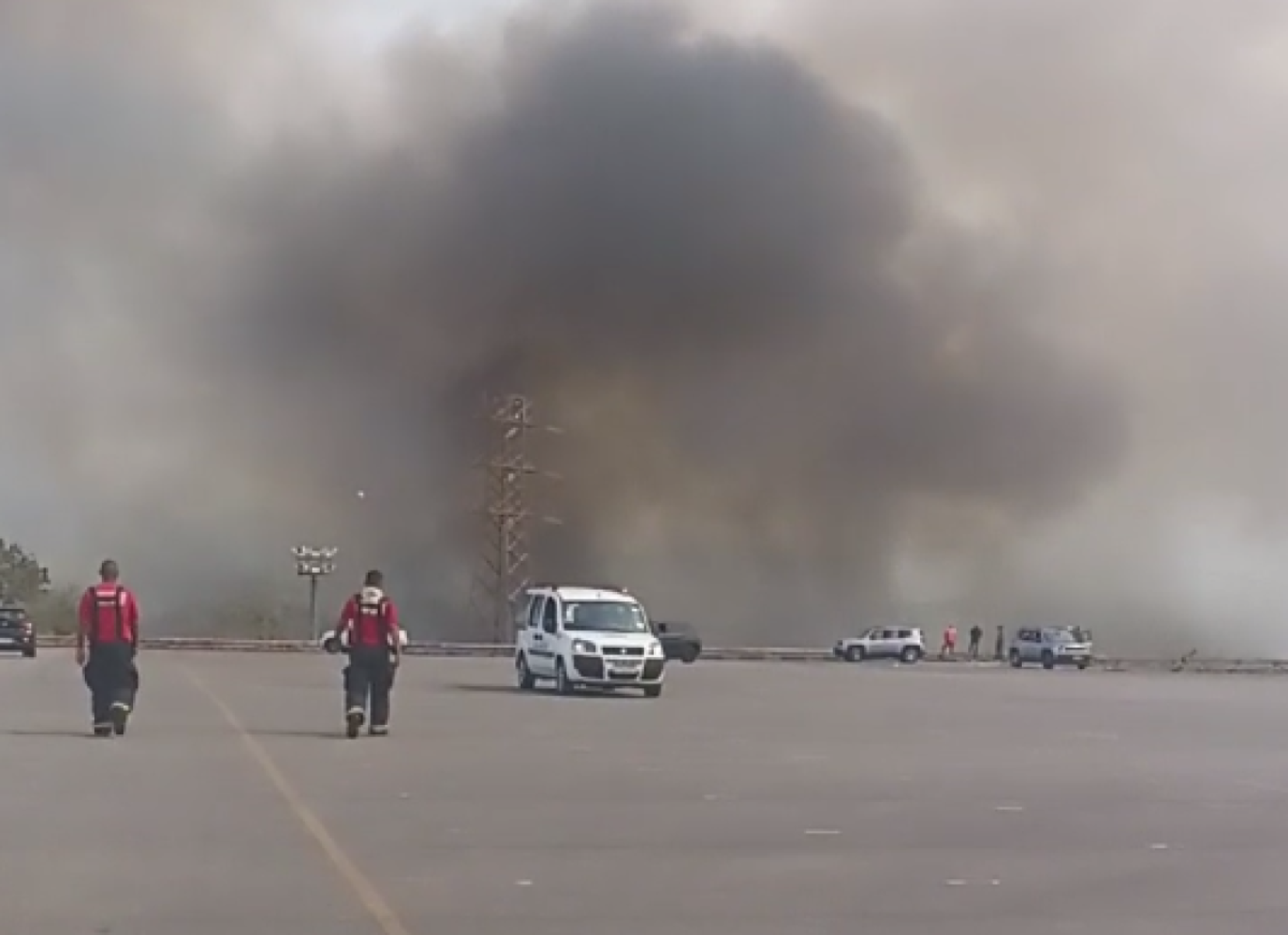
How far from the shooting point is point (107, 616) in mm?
20000

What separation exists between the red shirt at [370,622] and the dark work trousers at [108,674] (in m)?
2.35

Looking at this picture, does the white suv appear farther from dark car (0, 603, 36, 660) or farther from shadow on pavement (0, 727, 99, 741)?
dark car (0, 603, 36, 660)

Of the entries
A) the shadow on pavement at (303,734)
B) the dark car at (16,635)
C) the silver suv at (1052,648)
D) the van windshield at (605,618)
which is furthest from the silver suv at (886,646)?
the shadow on pavement at (303,734)

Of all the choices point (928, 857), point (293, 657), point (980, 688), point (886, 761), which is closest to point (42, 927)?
point (928, 857)

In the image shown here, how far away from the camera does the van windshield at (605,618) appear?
109 feet

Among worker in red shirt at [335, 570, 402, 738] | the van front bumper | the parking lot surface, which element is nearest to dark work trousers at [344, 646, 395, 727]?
worker in red shirt at [335, 570, 402, 738]

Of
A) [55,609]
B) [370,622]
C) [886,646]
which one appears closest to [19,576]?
[55,609]

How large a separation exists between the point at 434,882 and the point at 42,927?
218 cm

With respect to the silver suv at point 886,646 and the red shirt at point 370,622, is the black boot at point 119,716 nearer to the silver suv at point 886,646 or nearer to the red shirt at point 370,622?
the red shirt at point 370,622

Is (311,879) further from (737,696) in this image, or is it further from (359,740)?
(737,696)

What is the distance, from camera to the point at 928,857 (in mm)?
11594

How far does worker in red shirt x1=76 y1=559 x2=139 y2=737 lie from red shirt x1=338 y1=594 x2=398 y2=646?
226 cm

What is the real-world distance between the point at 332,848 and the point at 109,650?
352 inches

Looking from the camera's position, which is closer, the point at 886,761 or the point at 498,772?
the point at 498,772
